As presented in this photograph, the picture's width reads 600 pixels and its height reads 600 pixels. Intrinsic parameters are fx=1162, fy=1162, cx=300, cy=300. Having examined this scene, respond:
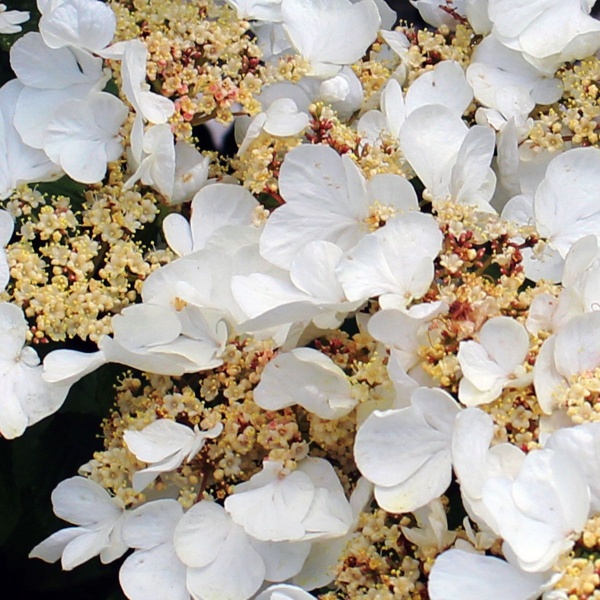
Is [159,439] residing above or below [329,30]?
below

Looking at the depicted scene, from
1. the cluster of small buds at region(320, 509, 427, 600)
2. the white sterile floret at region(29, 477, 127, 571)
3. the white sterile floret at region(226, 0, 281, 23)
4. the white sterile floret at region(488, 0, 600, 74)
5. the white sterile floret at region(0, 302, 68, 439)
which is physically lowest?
the white sterile floret at region(29, 477, 127, 571)

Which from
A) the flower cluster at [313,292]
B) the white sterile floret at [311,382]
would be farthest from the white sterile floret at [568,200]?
the white sterile floret at [311,382]

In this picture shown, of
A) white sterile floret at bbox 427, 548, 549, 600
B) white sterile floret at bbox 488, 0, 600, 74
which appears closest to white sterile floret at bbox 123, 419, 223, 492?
white sterile floret at bbox 427, 548, 549, 600

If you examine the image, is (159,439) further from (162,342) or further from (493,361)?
(493,361)

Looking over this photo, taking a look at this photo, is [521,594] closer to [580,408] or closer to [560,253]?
[580,408]

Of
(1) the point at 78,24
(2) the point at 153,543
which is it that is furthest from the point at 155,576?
(1) the point at 78,24

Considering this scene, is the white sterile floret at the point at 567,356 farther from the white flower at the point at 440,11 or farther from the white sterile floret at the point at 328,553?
the white flower at the point at 440,11

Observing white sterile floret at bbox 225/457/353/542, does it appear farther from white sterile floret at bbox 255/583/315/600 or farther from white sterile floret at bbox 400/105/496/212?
white sterile floret at bbox 400/105/496/212
